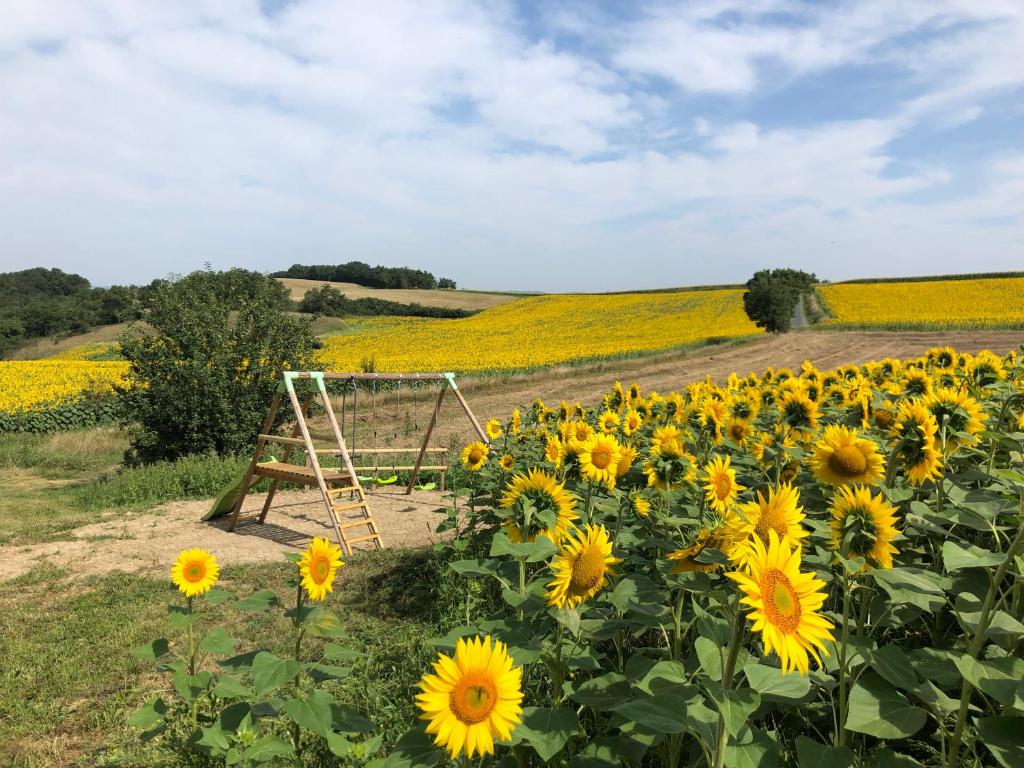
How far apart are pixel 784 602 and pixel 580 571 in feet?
1.75

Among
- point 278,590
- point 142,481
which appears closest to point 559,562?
point 278,590

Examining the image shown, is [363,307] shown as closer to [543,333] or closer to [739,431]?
[543,333]

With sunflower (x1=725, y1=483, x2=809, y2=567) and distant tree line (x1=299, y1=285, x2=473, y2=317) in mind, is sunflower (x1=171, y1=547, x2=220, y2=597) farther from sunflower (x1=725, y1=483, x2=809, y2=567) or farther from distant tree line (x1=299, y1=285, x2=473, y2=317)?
distant tree line (x1=299, y1=285, x2=473, y2=317)

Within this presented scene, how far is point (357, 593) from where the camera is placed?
5.22 m

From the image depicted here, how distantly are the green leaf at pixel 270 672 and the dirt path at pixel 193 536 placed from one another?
4997mm

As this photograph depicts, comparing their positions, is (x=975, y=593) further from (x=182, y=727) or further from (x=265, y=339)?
(x=265, y=339)

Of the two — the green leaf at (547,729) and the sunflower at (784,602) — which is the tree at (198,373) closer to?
the green leaf at (547,729)

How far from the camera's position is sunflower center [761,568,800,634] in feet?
3.65

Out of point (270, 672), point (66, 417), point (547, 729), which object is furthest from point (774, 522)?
point (66, 417)

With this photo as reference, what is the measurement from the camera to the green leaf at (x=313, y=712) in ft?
5.36

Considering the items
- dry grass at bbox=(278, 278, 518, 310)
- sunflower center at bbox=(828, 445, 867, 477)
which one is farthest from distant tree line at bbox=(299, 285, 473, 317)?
sunflower center at bbox=(828, 445, 867, 477)

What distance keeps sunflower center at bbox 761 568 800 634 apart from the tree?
11.6 meters

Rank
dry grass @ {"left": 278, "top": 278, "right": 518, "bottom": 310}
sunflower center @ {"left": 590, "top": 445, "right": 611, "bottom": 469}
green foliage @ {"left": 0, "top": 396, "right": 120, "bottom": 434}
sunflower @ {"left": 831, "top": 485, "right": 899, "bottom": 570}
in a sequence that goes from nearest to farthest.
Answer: sunflower @ {"left": 831, "top": 485, "right": 899, "bottom": 570}, sunflower center @ {"left": 590, "top": 445, "right": 611, "bottom": 469}, green foliage @ {"left": 0, "top": 396, "right": 120, "bottom": 434}, dry grass @ {"left": 278, "top": 278, "right": 518, "bottom": 310}

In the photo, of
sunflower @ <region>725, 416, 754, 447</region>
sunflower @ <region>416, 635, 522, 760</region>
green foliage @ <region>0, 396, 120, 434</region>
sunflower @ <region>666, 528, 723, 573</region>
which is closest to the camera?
sunflower @ <region>416, 635, 522, 760</region>
